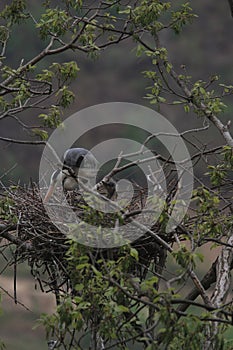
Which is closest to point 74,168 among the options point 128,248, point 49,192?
point 49,192

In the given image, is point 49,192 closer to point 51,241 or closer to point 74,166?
point 74,166

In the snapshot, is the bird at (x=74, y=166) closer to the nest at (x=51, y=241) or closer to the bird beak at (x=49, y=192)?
the bird beak at (x=49, y=192)

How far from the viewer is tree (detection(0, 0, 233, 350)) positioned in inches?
160

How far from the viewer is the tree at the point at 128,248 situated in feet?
13.4

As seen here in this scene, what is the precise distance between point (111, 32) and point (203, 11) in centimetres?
2465

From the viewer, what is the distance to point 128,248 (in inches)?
181

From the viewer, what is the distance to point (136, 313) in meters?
4.22

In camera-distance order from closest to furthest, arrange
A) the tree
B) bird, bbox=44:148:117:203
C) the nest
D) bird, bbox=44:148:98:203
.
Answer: the tree < the nest < bird, bbox=44:148:117:203 < bird, bbox=44:148:98:203

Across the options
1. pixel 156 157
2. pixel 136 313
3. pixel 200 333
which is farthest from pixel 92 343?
pixel 156 157

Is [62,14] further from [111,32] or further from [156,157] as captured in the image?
[156,157]

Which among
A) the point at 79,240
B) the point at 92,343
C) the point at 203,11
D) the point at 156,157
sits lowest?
the point at 92,343

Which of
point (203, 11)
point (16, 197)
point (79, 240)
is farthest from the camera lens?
point (203, 11)

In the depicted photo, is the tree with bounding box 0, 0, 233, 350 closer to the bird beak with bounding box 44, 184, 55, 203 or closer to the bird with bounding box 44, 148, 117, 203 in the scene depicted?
the bird beak with bounding box 44, 184, 55, 203

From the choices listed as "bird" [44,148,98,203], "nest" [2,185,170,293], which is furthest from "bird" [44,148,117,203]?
"nest" [2,185,170,293]
